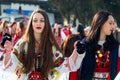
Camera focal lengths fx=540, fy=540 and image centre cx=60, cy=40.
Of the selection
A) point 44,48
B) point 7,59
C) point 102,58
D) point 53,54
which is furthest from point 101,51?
point 7,59

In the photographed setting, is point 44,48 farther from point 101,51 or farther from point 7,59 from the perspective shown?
point 101,51

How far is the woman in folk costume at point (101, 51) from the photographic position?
6.79 meters

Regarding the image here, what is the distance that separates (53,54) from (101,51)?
31.1 inches

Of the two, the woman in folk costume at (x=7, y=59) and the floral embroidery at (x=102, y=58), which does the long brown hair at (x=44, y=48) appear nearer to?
the woman in folk costume at (x=7, y=59)

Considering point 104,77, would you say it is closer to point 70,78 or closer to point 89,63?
point 89,63

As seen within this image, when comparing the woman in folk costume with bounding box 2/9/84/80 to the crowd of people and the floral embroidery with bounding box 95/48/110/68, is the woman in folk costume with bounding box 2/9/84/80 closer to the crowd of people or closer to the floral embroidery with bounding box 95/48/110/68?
the crowd of people

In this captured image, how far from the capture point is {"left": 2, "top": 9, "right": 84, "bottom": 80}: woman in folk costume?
6305mm

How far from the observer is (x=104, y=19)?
6.78m

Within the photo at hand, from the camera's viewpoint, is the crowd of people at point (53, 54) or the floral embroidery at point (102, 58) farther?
the floral embroidery at point (102, 58)

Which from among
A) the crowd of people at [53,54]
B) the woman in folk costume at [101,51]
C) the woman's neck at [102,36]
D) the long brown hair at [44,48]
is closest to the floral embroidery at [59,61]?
the crowd of people at [53,54]

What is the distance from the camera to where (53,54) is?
6.39m

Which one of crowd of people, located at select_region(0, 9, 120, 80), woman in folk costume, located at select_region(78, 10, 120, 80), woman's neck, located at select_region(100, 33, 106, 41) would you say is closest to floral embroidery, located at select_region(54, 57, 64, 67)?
crowd of people, located at select_region(0, 9, 120, 80)

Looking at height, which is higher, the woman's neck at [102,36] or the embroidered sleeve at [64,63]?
the woman's neck at [102,36]

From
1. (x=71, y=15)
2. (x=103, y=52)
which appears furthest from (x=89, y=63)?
(x=71, y=15)
